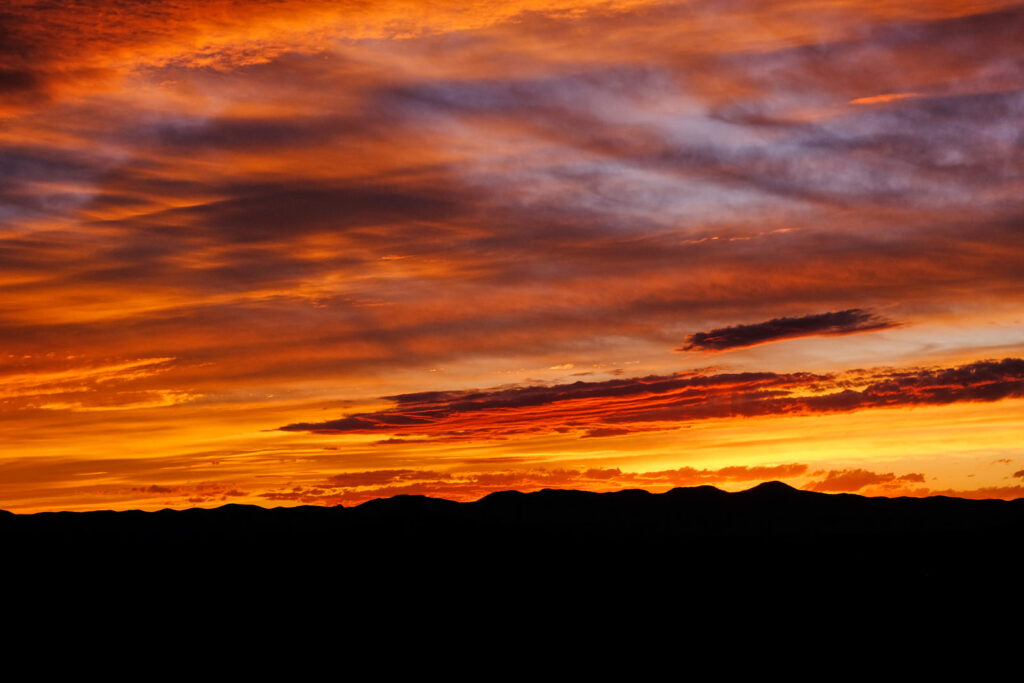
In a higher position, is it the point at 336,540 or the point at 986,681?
the point at 336,540

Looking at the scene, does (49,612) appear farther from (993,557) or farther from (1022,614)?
(993,557)

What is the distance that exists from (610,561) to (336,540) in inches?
1834

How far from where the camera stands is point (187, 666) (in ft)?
344

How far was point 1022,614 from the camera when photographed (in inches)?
3942

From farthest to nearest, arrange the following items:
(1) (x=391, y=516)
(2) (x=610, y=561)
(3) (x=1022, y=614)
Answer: (1) (x=391, y=516) < (2) (x=610, y=561) < (3) (x=1022, y=614)

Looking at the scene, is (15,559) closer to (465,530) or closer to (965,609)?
(465,530)

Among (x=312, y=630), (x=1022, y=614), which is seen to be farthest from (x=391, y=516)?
(x=1022, y=614)

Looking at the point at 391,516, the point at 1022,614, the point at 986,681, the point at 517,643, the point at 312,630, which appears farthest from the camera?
the point at 391,516

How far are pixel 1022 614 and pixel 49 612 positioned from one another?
11096cm

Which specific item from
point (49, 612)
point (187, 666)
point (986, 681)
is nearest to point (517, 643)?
point (187, 666)

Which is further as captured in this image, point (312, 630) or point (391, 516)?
point (391, 516)

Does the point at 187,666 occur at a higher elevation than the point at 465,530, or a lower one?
lower

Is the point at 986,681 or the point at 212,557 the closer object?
the point at 986,681

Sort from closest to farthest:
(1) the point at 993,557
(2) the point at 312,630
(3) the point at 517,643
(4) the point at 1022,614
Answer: (4) the point at 1022,614, (3) the point at 517,643, (2) the point at 312,630, (1) the point at 993,557
